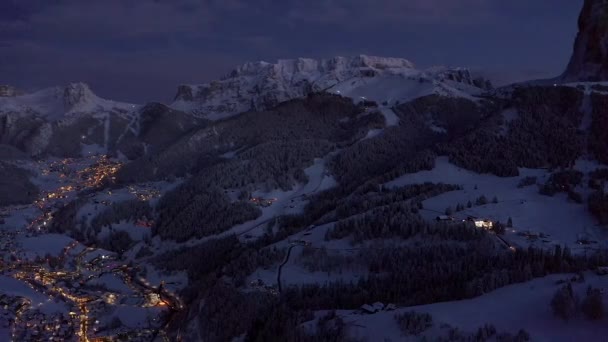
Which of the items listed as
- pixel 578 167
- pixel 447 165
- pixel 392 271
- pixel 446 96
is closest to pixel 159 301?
pixel 392 271

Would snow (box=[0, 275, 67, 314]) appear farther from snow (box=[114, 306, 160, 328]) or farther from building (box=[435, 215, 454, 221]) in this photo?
building (box=[435, 215, 454, 221])

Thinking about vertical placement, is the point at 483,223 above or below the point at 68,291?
above

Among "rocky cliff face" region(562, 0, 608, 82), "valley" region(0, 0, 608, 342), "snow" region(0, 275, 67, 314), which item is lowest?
"snow" region(0, 275, 67, 314)

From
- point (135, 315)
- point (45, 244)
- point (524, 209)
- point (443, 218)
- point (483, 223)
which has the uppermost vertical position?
point (524, 209)

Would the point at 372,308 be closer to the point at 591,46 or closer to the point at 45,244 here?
the point at 45,244

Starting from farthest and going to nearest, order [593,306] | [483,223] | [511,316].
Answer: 1. [483,223]
2. [511,316]
3. [593,306]

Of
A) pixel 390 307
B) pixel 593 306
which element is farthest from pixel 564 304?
pixel 390 307

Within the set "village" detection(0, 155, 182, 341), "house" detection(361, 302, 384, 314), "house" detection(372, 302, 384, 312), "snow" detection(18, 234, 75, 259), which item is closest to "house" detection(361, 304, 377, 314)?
"house" detection(361, 302, 384, 314)
